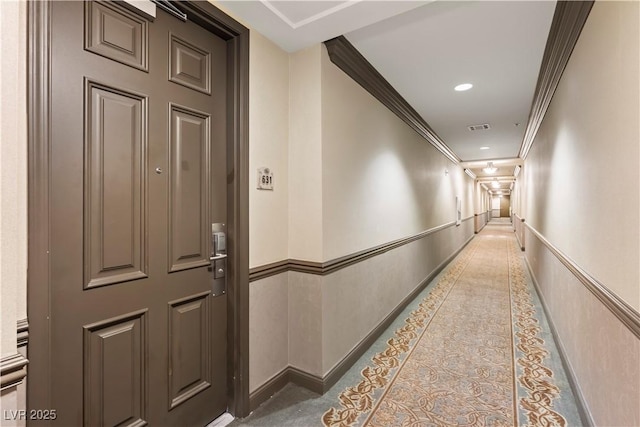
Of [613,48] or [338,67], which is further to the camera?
[338,67]

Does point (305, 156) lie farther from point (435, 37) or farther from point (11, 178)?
point (11, 178)

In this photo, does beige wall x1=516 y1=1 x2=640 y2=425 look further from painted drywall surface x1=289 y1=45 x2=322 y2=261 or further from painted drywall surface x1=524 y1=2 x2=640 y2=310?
painted drywall surface x1=289 y1=45 x2=322 y2=261

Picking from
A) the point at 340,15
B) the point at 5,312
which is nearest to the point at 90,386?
the point at 5,312

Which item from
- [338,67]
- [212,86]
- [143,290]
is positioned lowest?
[143,290]

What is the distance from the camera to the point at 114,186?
1.37m

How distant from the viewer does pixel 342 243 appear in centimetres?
246

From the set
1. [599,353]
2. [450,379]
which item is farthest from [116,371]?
[599,353]

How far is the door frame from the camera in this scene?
1108mm

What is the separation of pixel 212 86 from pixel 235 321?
4.71 ft

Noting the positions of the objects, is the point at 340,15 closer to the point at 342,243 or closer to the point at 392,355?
the point at 342,243

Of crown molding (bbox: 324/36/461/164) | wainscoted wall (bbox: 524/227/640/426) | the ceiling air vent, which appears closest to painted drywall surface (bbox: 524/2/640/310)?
wainscoted wall (bbox: 524/227/640/426)

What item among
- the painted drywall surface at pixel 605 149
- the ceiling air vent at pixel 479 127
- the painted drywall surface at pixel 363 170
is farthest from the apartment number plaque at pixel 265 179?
the ceiling air vent at pixel 479 127

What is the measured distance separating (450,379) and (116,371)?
221cm

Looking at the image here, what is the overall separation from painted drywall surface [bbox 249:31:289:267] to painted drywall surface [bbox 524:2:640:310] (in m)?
1.83
